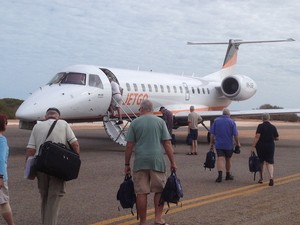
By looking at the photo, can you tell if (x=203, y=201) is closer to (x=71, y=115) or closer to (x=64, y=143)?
(x=64, y=143)

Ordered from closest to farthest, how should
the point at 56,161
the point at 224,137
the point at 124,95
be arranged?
the point at 56,161 < the point at 224,137 < the point at 124,95

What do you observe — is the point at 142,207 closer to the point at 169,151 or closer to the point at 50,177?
the point at 169,151

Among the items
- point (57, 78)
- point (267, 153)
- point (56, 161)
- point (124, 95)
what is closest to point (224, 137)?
point (267, 153)

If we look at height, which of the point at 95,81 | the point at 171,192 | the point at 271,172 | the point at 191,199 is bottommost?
the point at 191,199

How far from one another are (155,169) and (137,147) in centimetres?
40

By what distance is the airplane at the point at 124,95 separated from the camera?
17141 mm

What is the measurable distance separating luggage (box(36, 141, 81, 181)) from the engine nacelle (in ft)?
70.6

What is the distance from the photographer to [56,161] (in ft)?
20.1

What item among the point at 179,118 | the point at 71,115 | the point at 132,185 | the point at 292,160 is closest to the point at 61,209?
the point at 132,185

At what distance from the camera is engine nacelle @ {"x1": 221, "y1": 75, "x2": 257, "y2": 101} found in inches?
1066

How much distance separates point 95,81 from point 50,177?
12.7 m

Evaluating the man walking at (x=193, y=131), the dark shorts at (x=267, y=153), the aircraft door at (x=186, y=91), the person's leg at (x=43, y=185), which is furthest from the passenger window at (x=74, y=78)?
the person's leg at (x=43, y=185)

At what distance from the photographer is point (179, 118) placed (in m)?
23.4

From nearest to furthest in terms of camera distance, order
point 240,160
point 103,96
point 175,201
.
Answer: point 175,201 < point 240,160 < point 103,96
